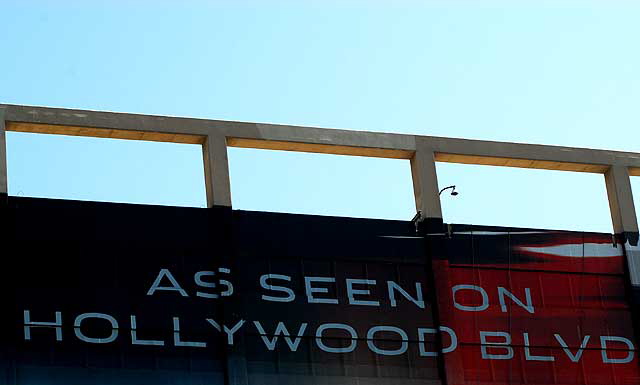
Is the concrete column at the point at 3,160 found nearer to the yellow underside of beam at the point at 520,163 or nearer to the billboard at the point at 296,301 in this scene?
the billboard at the point at 296,301

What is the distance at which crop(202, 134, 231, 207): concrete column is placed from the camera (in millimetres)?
28703

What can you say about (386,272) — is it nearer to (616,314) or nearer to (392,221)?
(392,221)

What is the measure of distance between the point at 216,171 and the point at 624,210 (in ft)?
27.1

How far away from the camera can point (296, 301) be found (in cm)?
2841

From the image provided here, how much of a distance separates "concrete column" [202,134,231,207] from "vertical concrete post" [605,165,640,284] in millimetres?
7834

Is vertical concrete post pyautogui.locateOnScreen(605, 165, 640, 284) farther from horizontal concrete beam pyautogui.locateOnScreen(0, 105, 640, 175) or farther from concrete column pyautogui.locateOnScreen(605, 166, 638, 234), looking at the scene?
horizontal concrete beam pyautogui.locateOnScreen(0, 105, 640, 175)

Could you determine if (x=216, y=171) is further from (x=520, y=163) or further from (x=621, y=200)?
(x=621, y=200)

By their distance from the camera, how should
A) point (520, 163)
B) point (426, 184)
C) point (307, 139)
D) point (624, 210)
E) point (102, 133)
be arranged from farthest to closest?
point (624, 210) → point (520, 163) → point (426, 184) → point (307, 139) → point (102, 133)

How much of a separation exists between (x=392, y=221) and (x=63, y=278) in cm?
625

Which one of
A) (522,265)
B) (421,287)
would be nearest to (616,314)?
(522,265)

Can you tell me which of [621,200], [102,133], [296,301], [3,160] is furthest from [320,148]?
[621,200]

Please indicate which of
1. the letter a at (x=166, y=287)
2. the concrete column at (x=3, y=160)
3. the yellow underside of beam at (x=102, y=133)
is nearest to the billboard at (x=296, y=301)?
the letter a at (x=166, y=287)

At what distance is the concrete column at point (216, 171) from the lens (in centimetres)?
2870

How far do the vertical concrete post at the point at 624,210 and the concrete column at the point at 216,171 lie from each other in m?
7.83
